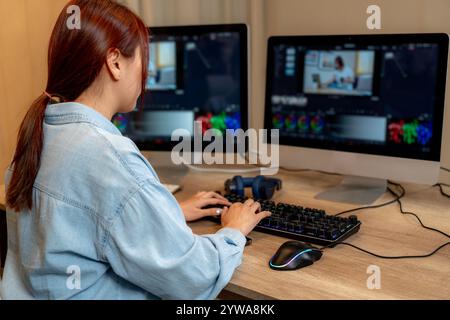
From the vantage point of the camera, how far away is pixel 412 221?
1396mm

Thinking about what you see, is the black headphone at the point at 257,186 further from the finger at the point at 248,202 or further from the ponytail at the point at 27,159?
the ponytail at the point at 27,159

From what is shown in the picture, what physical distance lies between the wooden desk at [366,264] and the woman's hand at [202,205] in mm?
25

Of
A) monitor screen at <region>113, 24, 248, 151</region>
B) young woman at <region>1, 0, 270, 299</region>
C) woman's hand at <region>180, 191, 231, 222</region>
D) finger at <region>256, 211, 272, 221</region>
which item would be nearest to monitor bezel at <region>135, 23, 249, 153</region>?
monitor screen at <region>113, 24, 248, 151</region>

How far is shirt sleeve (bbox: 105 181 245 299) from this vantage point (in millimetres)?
920

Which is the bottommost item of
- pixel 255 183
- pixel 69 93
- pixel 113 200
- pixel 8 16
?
pixel 255 183

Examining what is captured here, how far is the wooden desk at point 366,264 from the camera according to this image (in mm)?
1018

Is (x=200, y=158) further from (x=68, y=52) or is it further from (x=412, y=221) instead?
(x=68, y=52)

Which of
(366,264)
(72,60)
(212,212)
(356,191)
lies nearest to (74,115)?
(72,60)

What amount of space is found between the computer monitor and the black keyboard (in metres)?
0.26

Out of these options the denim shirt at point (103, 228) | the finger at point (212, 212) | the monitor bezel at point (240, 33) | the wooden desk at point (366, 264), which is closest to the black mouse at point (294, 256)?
the wooden desk at point (366, 264)

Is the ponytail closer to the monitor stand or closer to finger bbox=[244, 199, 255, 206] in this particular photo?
finger bbox=[244, 199, 255, 206]
